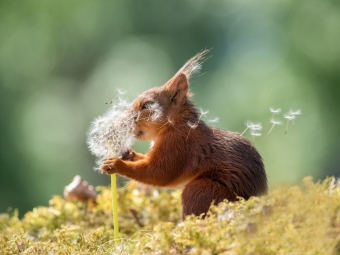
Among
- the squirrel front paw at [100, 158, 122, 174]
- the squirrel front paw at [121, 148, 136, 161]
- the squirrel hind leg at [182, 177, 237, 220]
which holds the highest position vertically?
the squirrel front paw at [121, 148, 136, 161]

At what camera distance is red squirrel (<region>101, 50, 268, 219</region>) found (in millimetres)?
1923

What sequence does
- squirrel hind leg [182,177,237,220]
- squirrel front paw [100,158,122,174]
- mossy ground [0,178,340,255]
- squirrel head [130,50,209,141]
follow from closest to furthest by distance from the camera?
mossy ground [0,178,340,255] → squirrel hind leg [182,177,237,220] → squirrel front paw [100,158,122,174] → squirrel head [130,50,209,141]

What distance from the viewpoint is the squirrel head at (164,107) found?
2.19 m

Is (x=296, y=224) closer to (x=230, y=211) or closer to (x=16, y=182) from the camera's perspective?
(x=230, y=211)

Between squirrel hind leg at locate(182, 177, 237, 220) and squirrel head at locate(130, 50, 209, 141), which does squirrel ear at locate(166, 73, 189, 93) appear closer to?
squirrel head at locate(130, 50, 209, 141)

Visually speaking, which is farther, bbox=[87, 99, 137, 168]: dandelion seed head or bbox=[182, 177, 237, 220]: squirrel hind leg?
bbox=[87, 99, 137, 168]: dandelion seed head

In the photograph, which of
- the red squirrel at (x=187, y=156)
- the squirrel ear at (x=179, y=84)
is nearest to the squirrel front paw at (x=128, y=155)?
the red squirrel at (x=187, y=156)

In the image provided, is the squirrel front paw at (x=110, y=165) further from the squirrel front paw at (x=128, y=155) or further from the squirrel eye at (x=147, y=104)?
the squirrel eye at (x=147, y=104)

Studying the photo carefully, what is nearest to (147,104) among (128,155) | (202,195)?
(128,155)

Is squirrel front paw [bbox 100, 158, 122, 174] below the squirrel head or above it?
below

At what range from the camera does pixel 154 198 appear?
282cm

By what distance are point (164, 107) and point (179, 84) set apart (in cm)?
12

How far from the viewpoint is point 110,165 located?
199 centimetres

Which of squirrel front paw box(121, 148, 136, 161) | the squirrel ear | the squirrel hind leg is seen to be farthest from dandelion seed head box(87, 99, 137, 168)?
the squirrel hind leg
